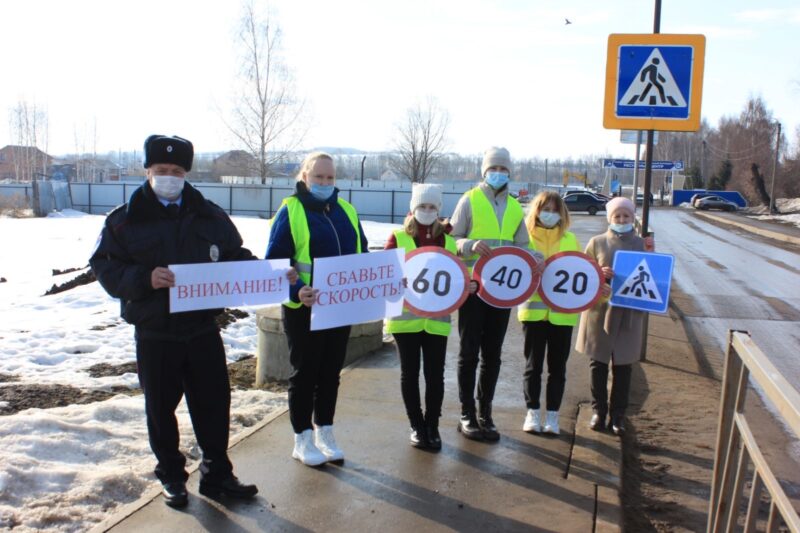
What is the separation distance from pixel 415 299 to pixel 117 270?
1.95 meters

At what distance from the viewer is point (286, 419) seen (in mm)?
5312

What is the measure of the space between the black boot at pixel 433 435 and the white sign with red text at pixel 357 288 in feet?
2.78

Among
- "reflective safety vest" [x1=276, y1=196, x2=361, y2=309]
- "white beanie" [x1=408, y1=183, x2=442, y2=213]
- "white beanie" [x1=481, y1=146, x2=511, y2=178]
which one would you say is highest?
"white beanie" [x1=481, y1=146, x2=511, y2=178]

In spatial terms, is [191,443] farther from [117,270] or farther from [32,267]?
[32,267]

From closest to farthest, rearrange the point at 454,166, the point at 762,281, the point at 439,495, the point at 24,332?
the point at 439,495 → the point at 24,332 → the point at 762,281 → the point at 454,166

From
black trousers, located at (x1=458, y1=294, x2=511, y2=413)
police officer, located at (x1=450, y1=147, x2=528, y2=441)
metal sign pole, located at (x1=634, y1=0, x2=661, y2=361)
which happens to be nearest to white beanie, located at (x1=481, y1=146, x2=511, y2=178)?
police officer, located at (x1=450, y1=147, x2=528, y2=441)

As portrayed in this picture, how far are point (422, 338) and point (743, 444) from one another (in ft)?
8.19

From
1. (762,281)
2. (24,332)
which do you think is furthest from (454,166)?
(24,332)

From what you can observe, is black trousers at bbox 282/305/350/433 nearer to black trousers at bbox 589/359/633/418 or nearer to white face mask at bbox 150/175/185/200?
white face mask at bbox 150/175/185/200

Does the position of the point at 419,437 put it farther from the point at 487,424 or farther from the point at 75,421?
the point at 75,421

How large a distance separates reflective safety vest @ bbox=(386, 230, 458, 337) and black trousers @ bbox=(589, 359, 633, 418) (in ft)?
4.50

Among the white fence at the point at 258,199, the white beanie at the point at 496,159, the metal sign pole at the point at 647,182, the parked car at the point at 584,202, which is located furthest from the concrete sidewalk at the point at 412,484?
the parked car at the point at 584,202

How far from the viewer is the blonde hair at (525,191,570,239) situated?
5148 mm

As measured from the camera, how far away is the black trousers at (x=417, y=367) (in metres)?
4.80
